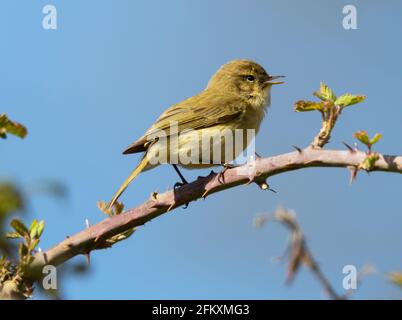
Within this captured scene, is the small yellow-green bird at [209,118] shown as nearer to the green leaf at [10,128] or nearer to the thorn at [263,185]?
the thorn at [263,185]

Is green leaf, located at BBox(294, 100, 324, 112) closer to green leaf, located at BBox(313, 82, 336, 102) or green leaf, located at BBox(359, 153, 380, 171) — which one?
green leaf, located at BBox(313, 82, 336, 102)

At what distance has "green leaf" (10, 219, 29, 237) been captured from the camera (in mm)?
2217

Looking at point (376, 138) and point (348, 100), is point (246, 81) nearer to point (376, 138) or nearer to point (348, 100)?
point (348, 100)

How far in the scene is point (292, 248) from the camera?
Answer: 125 centimetres

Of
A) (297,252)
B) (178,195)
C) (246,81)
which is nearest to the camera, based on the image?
(297,252)

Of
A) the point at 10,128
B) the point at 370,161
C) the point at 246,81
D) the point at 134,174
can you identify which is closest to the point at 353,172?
the point at 370,161

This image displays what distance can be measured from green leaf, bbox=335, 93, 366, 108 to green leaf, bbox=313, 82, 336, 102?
0.11 ft

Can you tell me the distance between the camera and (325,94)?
236cm

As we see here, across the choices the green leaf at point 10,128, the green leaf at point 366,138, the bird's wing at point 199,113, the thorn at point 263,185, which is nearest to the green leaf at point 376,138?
the green leaf at point 366,138

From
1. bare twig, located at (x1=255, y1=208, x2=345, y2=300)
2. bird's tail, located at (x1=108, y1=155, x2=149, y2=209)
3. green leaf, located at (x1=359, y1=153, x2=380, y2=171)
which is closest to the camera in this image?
bare twig, located at (x1=255, y1=208, x2=345, y2=300)

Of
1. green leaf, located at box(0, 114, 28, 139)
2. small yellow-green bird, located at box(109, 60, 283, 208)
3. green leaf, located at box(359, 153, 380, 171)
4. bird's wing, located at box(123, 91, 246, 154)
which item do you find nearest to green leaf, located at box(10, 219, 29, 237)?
green leaf, located at box(0, 114, 28, 139)

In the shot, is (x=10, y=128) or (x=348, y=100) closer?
(x=10, y=128)

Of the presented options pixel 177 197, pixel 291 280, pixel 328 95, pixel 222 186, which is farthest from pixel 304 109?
pixel 291 280

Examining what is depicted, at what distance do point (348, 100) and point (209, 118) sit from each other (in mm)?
2514
